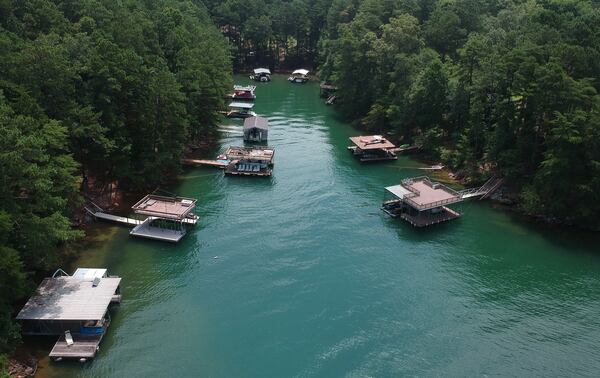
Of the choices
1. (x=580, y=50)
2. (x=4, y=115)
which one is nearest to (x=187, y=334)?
(x=4, y=115)

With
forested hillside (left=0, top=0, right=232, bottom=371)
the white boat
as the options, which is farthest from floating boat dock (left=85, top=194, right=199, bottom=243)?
the white boat

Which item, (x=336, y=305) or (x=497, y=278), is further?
(x=497, y=278)

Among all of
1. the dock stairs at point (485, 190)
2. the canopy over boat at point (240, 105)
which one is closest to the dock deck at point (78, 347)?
the dock stairs at point (485, 190)

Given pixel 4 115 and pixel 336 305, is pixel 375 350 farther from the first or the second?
pixel 4 115

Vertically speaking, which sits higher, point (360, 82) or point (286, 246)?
point (360, 82)

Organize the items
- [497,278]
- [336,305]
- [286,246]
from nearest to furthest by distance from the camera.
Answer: [336,305] → [497,278] → [286,246]

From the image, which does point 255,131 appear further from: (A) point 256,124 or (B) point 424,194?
(B) point 424,194

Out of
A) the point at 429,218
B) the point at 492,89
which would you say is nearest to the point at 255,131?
the point at 429,218

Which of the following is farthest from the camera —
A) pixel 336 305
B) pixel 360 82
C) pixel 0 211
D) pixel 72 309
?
pixel 360 82
